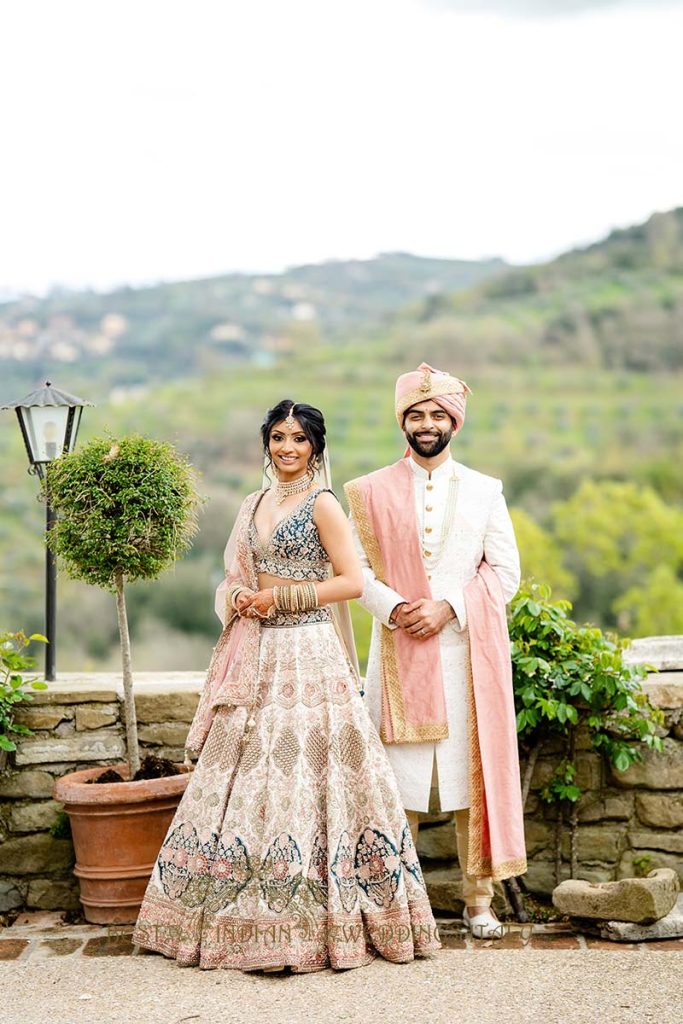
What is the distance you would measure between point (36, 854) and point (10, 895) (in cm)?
17

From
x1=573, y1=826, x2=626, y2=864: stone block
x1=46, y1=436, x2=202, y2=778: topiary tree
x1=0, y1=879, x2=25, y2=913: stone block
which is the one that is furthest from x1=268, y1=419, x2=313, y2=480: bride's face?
x1=0, y1=879, x2=25, y2=913: stone block

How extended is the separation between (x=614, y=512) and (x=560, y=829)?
33.1 metres

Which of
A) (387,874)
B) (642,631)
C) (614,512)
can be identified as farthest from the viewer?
(614,512)

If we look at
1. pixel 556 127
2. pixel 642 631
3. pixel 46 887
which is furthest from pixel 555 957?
pixel 556 127

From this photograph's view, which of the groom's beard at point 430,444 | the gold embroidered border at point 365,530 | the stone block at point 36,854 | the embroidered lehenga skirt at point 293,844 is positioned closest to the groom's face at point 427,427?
the groom's beard at point 430,444

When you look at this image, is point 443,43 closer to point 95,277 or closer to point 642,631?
point 95,277

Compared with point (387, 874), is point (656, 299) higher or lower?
higher

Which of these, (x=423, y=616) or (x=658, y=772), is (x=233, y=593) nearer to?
→ (x=423, y=616)

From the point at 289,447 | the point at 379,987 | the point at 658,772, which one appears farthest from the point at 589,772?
the point at 289,447

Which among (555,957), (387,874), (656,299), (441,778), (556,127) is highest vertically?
(556,127)

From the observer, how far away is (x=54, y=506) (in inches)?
175

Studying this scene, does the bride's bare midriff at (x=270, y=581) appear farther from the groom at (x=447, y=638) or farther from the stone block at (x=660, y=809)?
the stone block at (x=660, y=809)

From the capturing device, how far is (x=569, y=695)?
457cm

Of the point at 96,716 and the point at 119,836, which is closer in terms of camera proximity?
the point at 119,836
